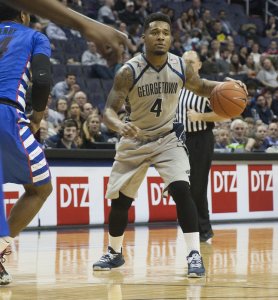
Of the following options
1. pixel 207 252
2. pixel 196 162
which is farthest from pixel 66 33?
pixel 207 252

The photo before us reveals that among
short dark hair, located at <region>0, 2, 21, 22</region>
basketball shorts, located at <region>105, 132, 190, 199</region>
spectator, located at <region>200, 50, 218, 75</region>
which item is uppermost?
spectator, located at <region>200, 50, 218, 75</region>

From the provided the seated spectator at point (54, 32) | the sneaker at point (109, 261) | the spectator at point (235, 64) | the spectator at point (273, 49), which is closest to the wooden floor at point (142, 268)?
the sneaker at point (109, 261)

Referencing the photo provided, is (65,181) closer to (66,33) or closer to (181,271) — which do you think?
(181,271)

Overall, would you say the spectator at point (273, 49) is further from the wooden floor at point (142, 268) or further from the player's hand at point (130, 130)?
the player's hand at point (130, 130)

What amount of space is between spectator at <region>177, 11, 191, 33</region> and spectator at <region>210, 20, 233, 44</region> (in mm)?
809

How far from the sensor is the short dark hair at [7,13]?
3.48 metres

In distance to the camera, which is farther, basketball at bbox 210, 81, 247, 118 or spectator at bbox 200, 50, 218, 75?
spectator at bbox 200, 50, 218, 75

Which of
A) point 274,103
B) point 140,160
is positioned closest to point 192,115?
point 140,160

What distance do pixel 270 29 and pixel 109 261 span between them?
51.6 ft

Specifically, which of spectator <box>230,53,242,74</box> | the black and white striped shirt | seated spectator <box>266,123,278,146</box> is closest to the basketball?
the black and white striped shirt

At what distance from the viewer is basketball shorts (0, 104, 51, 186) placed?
340 cm

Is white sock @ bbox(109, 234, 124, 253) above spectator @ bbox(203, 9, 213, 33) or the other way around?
the other way around

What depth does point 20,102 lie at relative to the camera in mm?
3508

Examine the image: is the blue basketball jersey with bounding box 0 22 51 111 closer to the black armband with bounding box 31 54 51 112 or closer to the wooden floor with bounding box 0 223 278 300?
the black armband with bounding box 31 54 51 112
